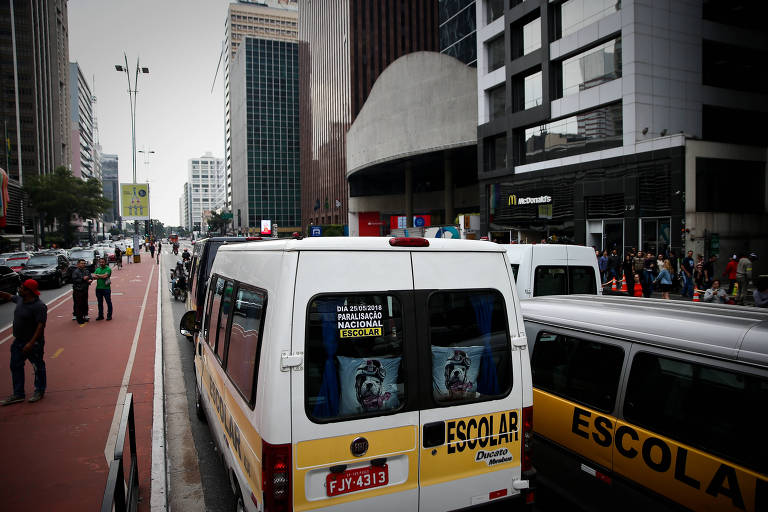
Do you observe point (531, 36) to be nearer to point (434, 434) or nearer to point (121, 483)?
point (434, 434)

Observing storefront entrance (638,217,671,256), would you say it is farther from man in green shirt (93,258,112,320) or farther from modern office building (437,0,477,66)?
modern office building (437,0,477,66)

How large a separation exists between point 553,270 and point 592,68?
72.3 feet

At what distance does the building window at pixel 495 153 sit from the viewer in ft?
110

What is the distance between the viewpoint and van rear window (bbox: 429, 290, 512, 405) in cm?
301

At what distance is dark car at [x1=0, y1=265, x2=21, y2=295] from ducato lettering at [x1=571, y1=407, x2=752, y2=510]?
20307 millimetres

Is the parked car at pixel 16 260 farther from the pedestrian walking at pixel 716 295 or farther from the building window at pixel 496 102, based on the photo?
the building window at pixel 496 102

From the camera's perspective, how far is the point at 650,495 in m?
3.28

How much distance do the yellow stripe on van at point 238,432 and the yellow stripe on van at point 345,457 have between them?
27 centimetres

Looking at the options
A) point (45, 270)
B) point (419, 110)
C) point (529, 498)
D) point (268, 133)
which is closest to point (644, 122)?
point (419, 110)

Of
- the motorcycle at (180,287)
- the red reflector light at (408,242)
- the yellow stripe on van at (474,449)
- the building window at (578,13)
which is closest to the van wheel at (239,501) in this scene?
the yellow stripe on van at (474,449)

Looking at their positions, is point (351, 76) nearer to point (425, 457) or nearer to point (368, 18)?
point (368, 18)

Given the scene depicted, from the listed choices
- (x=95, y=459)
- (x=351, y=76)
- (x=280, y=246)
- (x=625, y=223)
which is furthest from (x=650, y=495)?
(x=351, y=76)

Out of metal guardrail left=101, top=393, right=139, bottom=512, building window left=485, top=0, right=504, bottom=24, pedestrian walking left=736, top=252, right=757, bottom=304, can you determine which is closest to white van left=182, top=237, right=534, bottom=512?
metal guardrail left=101, top=393, right=139, bottom=512

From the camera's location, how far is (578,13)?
1065 inches
